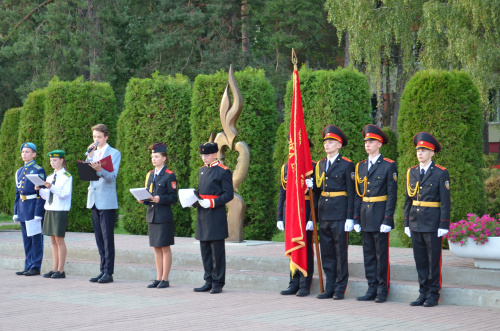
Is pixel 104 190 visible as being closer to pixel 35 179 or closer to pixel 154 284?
pixel 35 179

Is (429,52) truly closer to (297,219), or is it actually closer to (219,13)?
(297,219)

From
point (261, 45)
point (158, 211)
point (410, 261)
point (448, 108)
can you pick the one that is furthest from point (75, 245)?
point (261, 45)

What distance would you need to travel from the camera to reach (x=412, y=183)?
8.05m

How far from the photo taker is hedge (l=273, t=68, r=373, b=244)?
12062 millimetres

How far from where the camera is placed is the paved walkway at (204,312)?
22.3ft

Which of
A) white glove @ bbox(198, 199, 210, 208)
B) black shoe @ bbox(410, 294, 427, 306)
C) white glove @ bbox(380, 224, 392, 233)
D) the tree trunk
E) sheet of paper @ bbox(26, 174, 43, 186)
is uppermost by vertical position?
the tree trunk

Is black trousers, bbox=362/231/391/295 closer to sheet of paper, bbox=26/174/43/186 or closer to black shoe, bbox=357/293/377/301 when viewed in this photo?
black shoe, bbox=357/293/377/301

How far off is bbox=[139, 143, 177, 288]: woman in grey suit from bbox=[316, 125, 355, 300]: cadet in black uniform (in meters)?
1.99

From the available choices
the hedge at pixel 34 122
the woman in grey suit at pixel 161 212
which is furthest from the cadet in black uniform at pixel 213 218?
the hedge at pixel 34 122

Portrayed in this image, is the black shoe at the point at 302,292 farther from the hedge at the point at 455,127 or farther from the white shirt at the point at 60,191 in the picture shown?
the white shirt at the point at 60,191

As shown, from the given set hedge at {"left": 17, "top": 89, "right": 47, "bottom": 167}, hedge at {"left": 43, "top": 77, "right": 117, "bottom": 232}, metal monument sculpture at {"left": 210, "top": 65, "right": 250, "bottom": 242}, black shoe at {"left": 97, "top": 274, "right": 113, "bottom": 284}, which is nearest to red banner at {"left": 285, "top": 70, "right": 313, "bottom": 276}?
black shoe at {"left": 97, "top": 274, "right": 113, "bottom": 284}

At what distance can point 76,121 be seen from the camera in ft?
49.8

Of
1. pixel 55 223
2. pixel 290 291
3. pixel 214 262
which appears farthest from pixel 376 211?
pixel 55 223

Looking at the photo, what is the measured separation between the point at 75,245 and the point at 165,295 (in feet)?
12.5
